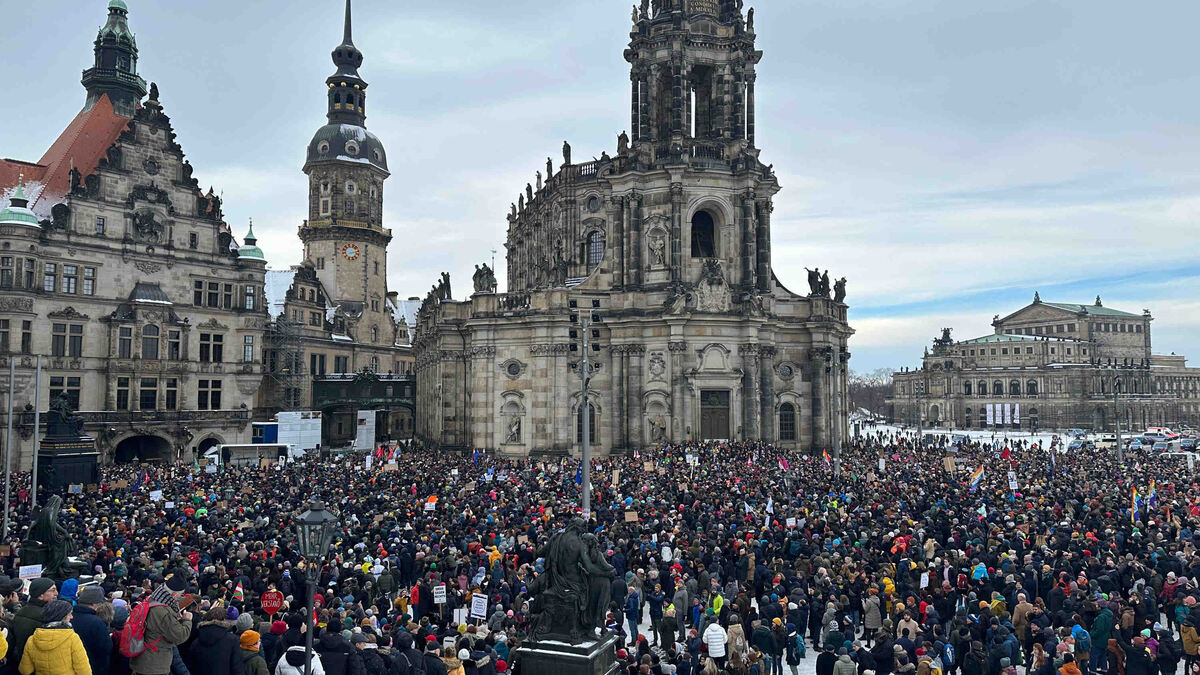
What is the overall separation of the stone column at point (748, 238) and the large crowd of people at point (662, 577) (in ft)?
66.4

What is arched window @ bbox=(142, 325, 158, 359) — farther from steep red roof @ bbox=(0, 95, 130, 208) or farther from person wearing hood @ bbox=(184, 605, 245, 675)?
person wearing hood @ bbox=(184, 605, 245, 675)

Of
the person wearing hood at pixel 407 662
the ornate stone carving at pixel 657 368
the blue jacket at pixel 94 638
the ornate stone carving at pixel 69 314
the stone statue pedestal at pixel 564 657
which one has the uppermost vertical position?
the ornate stone carving at pixel 69 314

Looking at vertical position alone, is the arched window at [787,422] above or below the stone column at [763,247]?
below

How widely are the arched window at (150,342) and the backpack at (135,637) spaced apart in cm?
4735

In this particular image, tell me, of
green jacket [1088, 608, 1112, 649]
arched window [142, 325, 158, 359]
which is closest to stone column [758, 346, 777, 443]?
arched window [142, 325, 158, 359]

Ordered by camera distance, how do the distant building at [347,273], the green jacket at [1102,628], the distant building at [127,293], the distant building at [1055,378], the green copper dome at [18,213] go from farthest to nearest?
the distant building at [1055,378] < the distant building at [347,273] < the distant building at [127,293] < the green copper dome at [18,213] < the green jacket at [1102,628]

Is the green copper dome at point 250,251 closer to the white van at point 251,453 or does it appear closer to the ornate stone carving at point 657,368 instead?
the white van at point 251,453

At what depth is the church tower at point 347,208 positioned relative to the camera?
82688 mm

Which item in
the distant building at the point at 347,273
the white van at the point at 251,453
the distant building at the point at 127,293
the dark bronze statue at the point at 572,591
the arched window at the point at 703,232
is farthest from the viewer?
the distant building at the point at 347,273

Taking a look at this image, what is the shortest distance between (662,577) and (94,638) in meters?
13.1

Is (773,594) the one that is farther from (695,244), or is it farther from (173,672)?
(695,244)

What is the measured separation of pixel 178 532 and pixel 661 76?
141 ft

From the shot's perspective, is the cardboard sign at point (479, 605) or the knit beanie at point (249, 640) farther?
the cardboard sign at point (479, 605)

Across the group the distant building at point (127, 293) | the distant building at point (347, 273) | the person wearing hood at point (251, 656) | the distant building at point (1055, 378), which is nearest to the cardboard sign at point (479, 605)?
the person wearing hood at point (251, 656)
